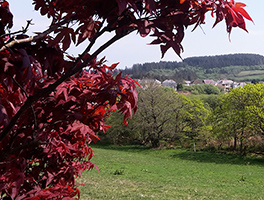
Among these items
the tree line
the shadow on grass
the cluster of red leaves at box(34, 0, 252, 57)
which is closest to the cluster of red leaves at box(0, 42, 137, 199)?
the cluster of red leaves at box(34, 0, 252, 57)

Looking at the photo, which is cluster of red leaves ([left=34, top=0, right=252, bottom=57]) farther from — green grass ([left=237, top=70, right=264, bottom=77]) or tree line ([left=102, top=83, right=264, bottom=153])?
green grass ([left=237, top=70, right=264, bottom=77])

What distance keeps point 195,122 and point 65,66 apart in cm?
2739

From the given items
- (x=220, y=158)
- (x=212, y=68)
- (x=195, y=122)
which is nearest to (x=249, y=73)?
(x=212, y=68)

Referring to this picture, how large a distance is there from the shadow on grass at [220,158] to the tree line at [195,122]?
1.41 metres

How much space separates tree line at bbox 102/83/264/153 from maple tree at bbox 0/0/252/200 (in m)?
18.7

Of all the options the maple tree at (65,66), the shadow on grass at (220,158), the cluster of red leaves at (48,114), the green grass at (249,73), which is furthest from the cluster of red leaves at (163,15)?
the green grass at (249,73)

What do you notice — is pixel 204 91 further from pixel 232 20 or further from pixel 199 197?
pixel 232 20

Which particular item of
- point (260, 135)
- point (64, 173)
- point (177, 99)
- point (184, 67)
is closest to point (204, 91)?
point (177, 99)

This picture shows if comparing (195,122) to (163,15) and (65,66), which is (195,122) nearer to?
(65,66)

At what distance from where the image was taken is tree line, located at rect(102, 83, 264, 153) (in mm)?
19016

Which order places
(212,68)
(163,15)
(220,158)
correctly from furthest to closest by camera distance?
(212,68)
(220,158)
(163,15)

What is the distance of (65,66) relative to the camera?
160cm

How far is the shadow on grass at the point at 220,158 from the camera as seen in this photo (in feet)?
60.6

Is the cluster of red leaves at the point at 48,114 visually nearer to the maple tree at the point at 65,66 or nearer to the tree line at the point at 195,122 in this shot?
the maple tree at the point at 65,66
